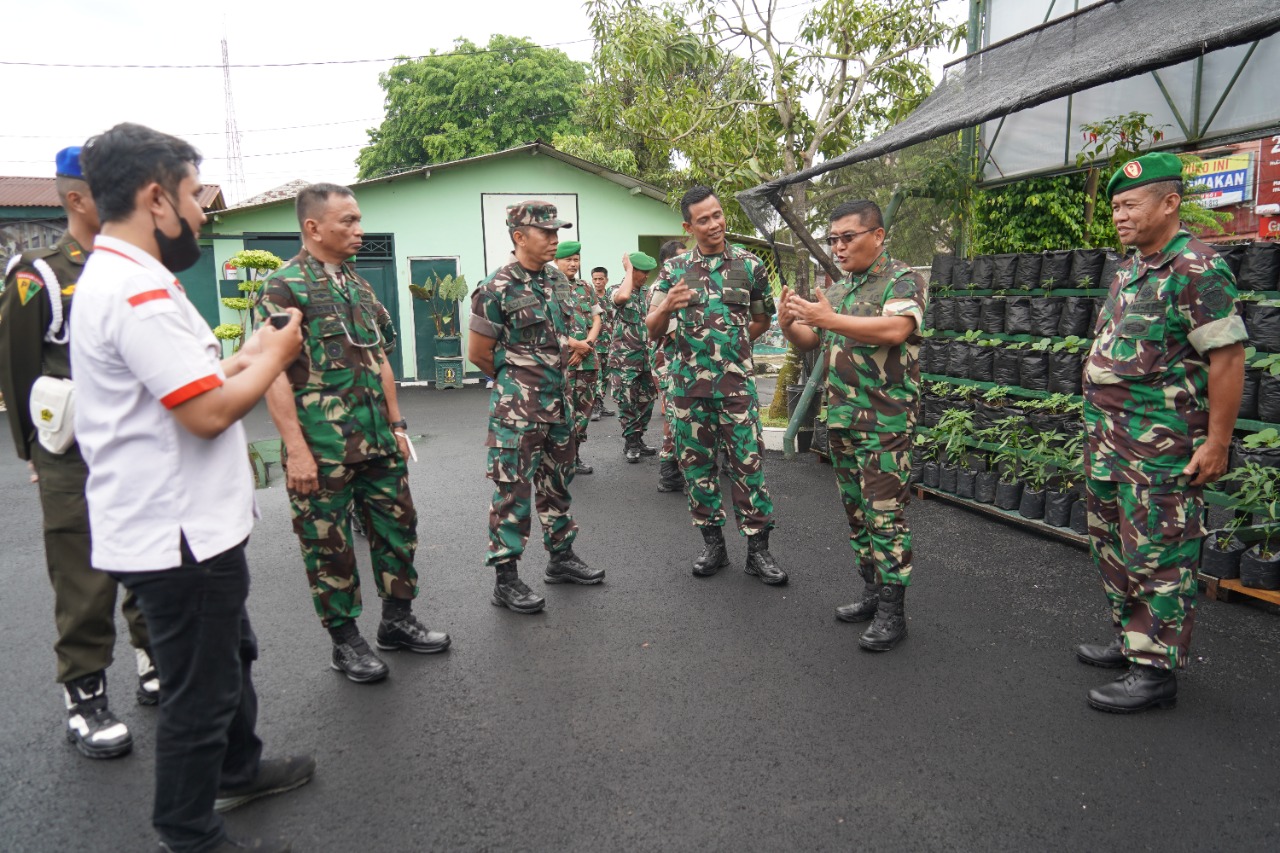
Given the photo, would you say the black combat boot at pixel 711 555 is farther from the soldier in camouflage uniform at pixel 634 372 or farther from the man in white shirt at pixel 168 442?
the soldier in camouflage uniform at pixel 634 372

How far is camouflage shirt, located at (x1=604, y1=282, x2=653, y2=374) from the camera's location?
8.01 m

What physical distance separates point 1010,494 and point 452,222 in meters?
13.1

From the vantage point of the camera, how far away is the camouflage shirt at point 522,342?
399 cm

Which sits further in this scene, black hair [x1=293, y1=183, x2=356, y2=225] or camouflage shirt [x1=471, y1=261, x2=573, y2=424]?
camouflage shirt [x1=471, y1=261, x2=573, y2=424]

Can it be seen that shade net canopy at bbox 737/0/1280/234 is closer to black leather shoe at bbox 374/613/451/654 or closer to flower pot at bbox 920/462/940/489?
flower pot at bbox 920/462/940/489

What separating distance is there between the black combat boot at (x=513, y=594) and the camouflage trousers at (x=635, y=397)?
403 cm

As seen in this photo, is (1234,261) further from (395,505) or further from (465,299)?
(465,299)

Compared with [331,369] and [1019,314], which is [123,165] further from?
[1019,314]

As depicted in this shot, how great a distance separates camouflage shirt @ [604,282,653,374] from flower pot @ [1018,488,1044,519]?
3.66 m

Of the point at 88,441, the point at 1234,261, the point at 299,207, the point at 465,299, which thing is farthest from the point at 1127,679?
the point at 465,299

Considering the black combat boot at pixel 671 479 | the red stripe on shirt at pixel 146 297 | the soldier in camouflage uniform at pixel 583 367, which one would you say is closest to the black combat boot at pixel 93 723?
the red stripe on shirt at pixel 146 297

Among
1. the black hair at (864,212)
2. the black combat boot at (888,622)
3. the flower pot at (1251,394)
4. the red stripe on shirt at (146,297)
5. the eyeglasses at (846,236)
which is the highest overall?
the black hair at (864,212)

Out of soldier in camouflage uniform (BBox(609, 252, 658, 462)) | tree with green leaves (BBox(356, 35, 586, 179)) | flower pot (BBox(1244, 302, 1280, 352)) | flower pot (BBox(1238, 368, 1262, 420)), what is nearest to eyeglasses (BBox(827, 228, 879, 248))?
flower pot (BBox(1244, 302, 1280, 352))

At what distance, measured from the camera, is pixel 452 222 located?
16125 millimetres
